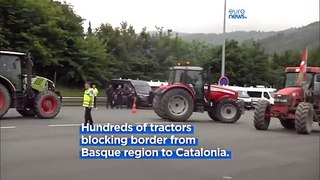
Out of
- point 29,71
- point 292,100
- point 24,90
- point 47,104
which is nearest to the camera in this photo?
point 292,100

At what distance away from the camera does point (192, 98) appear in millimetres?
16203

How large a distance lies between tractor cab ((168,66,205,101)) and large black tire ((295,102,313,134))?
3.99 metres

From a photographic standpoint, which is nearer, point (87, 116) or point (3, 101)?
point (87, 116)

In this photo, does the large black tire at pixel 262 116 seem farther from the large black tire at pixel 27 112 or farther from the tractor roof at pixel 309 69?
the large black tire at pixel 27 112

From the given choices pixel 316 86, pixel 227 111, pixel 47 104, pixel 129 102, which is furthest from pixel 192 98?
pixel 129 102

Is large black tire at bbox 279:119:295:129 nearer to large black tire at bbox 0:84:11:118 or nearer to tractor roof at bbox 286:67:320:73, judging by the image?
tractor roof at bbox 286:67:320:73

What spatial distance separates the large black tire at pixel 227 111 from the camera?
16.6 metres

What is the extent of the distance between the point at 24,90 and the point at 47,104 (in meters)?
0.84

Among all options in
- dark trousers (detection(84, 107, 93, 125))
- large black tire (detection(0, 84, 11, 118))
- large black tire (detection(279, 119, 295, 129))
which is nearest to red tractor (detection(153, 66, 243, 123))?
large black tire (detection(279, 119, 295, 129))

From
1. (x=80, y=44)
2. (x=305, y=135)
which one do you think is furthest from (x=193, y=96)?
(x=80, y=44)

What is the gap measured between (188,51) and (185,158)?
35877mm

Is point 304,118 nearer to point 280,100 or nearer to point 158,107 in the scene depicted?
point 280,100

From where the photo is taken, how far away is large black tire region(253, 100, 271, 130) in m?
14.0

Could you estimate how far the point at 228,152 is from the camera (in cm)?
791
